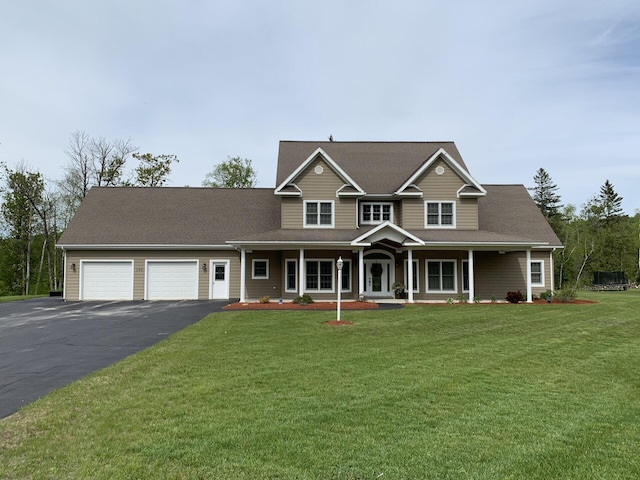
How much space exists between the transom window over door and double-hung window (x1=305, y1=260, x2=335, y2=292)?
580 centimetres

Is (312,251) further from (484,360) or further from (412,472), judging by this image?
(412,472)

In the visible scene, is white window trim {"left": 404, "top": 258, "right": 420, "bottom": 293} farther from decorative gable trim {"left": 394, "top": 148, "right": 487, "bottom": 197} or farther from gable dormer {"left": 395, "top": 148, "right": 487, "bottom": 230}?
decorative gable trim {"left": 394, "top": 148, "right": 487, "bottom": 197}

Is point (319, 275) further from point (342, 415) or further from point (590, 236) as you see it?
point (590, 236)

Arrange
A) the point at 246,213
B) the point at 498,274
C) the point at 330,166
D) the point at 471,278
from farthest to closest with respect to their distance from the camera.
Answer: the point at 246,213 < the point at 498,274 < the point at 330,166 < the point at 471,278

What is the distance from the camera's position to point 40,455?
436cm

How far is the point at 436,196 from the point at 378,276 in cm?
531

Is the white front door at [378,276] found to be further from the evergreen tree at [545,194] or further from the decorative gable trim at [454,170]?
the evergreen tree at [545,194]

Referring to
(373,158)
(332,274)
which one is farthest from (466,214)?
(332,274)

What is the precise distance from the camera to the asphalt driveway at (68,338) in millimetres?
7352

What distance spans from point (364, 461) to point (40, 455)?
327cm

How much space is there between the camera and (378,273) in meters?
23.0

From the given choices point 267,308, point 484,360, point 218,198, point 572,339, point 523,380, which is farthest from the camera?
point 218,198

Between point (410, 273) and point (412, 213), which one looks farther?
point (412, 213)

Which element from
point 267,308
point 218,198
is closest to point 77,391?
point 267,308
